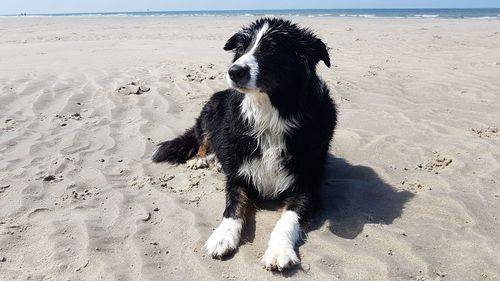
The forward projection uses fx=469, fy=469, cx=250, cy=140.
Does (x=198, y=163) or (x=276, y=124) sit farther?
(x=198, y=163)

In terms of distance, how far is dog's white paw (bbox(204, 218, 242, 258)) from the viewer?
3276mm

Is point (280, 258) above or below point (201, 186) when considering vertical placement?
above

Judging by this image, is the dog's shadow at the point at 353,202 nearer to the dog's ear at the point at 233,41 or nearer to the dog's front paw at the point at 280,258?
the dog's front paw at the point at 280,258

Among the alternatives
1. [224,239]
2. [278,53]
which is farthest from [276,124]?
[224,239]

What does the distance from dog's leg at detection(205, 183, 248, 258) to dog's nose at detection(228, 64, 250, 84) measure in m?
1.02

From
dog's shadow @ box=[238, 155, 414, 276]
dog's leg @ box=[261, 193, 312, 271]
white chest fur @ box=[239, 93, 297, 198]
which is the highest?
white chest fur @ box=[239, 93, 297, 198]

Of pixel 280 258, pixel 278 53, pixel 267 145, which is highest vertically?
Result: pixel 278 53

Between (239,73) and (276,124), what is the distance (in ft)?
2.15

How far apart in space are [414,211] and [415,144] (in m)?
1.72

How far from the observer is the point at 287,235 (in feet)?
11.1

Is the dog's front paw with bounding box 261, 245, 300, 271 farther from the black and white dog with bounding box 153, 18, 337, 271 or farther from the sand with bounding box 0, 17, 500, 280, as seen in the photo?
the black and white dog with bounding box 153, 18, 337, 271

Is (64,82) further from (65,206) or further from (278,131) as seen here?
(278,131)

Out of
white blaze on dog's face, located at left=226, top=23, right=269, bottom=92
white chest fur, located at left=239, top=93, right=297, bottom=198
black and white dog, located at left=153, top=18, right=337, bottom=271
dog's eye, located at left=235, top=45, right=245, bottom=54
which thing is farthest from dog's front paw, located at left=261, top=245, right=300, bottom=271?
dog's eye, located at left=235, top=45, right=245, bottom=54

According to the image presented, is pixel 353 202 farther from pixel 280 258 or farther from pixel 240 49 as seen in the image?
pixel 240 49
